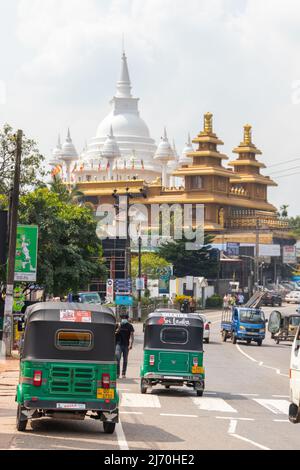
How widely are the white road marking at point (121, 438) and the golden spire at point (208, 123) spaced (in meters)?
118

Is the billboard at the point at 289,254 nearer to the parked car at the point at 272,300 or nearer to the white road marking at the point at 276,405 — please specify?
the parked car at the point at 272,300

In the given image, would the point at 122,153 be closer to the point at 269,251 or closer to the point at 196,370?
the point at 269,251

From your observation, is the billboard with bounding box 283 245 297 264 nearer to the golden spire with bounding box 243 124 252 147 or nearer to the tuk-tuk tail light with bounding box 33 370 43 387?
the golden spire with bounding box 243 124 252 147

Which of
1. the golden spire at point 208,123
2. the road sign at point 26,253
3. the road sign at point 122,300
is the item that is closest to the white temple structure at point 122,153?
the golden spire at point 208,123

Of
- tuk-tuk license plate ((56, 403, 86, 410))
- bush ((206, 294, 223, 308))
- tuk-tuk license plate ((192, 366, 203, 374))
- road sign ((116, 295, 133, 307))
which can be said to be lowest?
tuk-tuk license plate ((56, 403, 86, 410))

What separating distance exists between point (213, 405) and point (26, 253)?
16.0 m

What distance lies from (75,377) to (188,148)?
504ft

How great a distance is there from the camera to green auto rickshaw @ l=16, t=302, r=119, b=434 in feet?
59.6

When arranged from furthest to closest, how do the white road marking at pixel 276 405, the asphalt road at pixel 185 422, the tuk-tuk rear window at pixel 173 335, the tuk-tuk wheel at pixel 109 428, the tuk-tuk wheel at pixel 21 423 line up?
the tuk-tuk rear window at pixel 173 335 → the white road marking at pixel 276 405 → the tuk-tuk wheel at pixel 109 428 → the tuk-tuk wheel at pixel 21 423 → the asphalt road at pixel 185 422

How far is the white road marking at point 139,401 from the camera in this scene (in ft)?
78.0

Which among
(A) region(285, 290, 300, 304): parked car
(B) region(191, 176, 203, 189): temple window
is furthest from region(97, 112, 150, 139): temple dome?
(A) region(285, 290, 300, 304): parked car

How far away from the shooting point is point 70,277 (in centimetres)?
5175

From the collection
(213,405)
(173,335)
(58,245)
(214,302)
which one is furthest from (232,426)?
(214,302)

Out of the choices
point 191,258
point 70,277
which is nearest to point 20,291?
point 70,277
